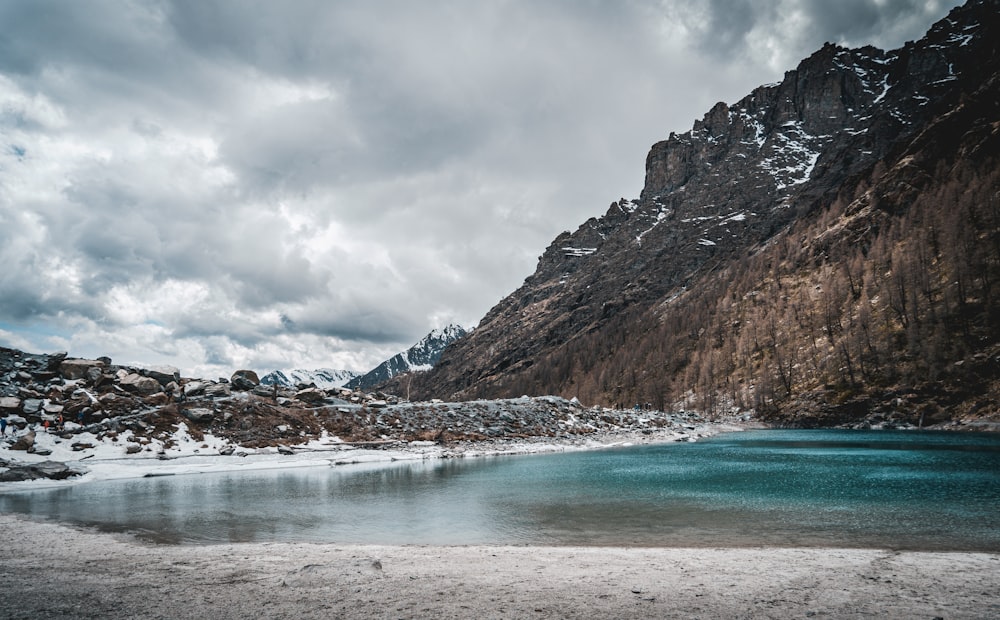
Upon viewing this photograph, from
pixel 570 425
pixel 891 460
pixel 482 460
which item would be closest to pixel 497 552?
pixel 482 460

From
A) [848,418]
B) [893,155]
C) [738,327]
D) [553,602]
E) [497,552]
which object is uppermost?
[893,155]

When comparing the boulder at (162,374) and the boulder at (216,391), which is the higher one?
the boulder at (162,374)

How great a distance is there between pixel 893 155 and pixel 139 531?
202 meters

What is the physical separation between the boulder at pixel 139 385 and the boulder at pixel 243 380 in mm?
6579

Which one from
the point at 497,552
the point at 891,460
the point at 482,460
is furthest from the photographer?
the point at 482,460

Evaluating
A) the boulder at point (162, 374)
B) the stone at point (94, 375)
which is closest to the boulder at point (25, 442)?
the stone at point (94, 375)

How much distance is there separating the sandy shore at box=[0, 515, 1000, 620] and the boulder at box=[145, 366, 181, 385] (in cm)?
3438

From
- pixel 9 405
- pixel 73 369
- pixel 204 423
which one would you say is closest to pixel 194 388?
pixel 204 423

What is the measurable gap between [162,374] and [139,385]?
13.9 ft

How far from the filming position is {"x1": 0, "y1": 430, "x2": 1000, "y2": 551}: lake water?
14961 mm

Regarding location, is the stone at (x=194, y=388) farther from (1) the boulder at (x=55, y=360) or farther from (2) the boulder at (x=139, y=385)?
(1) the boulder at (x=55, y=360)

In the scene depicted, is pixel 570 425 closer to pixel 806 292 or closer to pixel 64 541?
pixel 64 541

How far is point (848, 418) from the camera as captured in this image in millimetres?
81000

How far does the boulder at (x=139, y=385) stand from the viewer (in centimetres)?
3862
